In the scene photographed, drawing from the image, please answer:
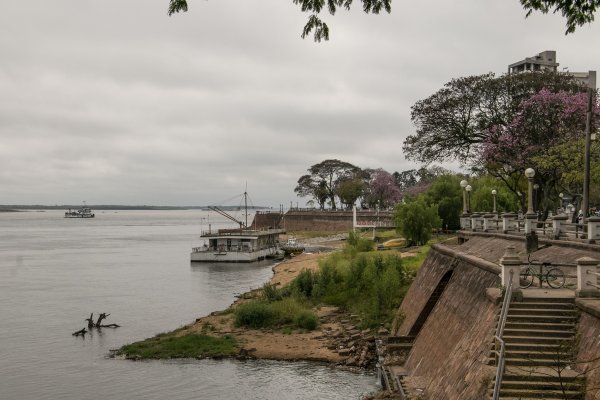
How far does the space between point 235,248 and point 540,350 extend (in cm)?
7366

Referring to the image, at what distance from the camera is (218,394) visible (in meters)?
25.7

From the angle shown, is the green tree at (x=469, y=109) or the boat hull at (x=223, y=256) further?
the boat hull at (x=223, y=256)

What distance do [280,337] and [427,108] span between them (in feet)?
62.4

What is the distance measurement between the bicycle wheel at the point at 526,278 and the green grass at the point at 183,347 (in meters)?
16.8

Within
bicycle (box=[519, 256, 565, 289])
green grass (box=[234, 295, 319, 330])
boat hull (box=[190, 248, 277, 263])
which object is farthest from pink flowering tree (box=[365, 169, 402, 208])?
bicycle (box=[519, 256, 565, 289])

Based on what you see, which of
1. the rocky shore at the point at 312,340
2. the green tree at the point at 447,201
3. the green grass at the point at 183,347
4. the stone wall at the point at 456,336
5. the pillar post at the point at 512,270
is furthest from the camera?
the green tree at the point at 447,201

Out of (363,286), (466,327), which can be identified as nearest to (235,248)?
(363,286)

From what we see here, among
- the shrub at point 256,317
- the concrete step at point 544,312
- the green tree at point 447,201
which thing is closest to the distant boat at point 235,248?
the green tree at point 447,201

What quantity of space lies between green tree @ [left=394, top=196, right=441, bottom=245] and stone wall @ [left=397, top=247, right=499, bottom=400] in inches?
1360

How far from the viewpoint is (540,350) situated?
47.4 ft

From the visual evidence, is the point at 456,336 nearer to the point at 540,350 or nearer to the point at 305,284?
the point at 540,350

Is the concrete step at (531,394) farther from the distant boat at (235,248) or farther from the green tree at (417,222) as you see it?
the distant boat at (235,248)

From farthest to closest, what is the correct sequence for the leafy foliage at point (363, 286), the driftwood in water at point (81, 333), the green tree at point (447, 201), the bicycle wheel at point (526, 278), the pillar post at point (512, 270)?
the green tree at point (447, 201) < the driftwood in water at point (81, 333) < the leafy foliage at point (363, 286) < the bicycle wheel at point (526, 278) < the pillar post at point (512, 270)

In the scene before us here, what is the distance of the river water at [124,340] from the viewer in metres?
26.4
